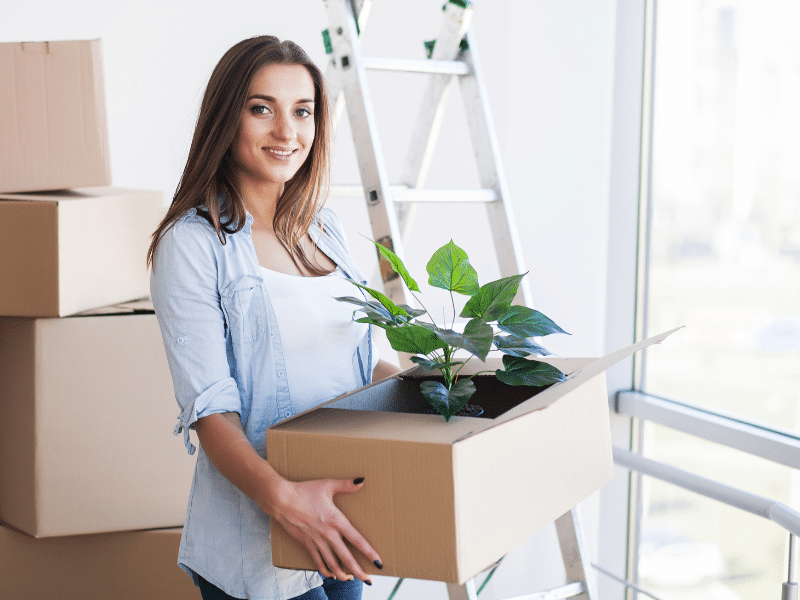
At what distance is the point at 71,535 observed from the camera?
4.88ft

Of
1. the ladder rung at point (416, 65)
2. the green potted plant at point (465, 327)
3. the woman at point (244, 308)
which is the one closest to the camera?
the green potted plant at point (465, 327)

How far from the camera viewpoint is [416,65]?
156 centimetres

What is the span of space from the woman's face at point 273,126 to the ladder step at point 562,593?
936 mm

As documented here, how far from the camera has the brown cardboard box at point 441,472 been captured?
722 millimetres

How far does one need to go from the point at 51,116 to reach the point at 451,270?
0.87 meters

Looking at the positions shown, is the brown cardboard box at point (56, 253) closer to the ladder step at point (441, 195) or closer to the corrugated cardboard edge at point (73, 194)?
the corrugated cardboard edge at point (73, 194)

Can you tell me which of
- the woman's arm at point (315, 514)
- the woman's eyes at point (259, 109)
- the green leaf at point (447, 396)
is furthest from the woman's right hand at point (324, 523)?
the woman's eyes at point (259, 109)

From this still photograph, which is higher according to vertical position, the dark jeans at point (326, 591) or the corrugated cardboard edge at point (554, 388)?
the corrugated cardboard edge at point (554, 388)

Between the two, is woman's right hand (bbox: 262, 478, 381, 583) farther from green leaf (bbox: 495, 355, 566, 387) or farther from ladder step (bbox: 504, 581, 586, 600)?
ladder step (bbox: 504, 581, 586, 600)

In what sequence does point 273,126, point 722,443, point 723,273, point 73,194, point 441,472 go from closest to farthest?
1. point 441,472
2. point 273,126
3. point 73,194
4. point 722,443
5. point 723,273

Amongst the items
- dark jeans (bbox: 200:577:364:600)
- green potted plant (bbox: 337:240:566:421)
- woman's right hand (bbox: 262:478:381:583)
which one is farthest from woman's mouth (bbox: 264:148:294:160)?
dark jeans (bbox: 200:577:364:600)

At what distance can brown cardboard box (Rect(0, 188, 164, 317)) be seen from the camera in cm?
135

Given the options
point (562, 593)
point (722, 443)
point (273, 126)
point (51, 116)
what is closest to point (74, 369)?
point (51, 116)

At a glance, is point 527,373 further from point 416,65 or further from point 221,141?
point 416,65
